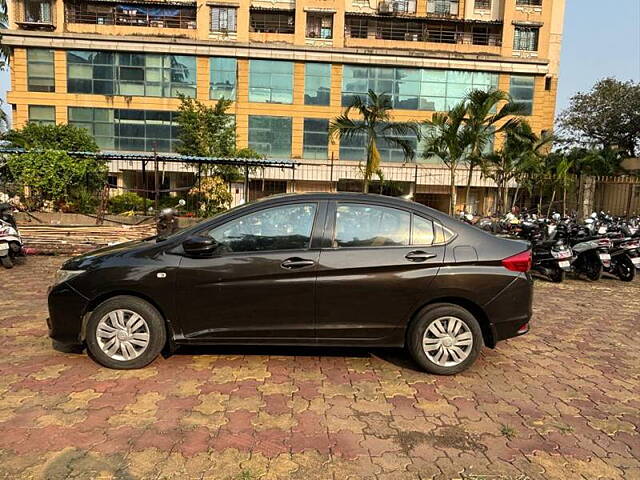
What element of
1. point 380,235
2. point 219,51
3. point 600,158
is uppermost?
point 219,51

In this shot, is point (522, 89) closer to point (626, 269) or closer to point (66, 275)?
point (626, 269)

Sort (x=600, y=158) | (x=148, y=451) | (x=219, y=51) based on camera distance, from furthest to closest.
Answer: (x=219, y=51), (x=600, y=158), (x=148, y=451)

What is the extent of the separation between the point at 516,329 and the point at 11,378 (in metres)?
4.18

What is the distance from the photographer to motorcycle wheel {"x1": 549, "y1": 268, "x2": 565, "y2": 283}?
28.3 feet

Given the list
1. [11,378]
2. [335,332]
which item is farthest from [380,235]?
[11,378]

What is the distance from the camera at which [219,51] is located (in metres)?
28.8

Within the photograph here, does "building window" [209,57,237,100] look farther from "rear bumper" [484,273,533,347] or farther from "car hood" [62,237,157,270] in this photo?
"rear bumper" [484,273,533,347]

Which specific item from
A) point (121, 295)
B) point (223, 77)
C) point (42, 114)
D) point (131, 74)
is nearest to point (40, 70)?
point (42, 114)

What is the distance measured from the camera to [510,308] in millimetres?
3889

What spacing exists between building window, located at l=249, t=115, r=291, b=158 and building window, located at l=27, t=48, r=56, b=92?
41.4ft

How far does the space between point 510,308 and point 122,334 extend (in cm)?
325

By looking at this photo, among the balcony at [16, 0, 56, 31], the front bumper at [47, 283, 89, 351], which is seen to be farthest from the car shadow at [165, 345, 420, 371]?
the balcony at [16, 0, 56, 31]

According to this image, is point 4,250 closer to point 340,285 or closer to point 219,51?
point 340,285

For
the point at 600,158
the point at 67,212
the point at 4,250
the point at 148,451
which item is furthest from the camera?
the point at 600,158
